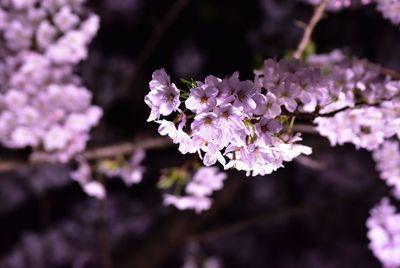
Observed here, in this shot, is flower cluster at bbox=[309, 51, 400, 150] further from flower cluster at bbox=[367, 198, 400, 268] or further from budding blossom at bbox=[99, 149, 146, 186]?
budding blossom at bbox=[99, 149, 146, 186]

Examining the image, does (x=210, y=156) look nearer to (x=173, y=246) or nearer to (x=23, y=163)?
(x=23, y=163)

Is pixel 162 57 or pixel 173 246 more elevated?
pixel 162 57

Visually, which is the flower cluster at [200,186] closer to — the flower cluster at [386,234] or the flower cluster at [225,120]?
the flower cluster at [386,234]

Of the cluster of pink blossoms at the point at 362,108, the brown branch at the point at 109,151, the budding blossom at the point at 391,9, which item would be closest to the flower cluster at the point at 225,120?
the cluster of pink blossoms at the point at 362,108

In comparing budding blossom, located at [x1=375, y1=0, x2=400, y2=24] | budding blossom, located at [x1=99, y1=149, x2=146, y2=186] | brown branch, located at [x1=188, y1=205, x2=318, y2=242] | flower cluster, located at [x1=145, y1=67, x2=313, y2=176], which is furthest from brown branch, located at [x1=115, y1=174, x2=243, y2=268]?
flower cluster, located at [x1=145, y1=67, x2=313, y2=176]

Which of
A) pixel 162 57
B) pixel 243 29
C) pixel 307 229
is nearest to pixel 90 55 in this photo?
pixel 162 57

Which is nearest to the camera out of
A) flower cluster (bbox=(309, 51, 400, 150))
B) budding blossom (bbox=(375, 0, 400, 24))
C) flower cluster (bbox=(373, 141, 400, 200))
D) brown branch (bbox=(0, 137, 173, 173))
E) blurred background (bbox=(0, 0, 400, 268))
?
flower cluster (bbox=(309, 51, 400, 150))

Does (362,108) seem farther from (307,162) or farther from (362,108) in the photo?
(307,162)
